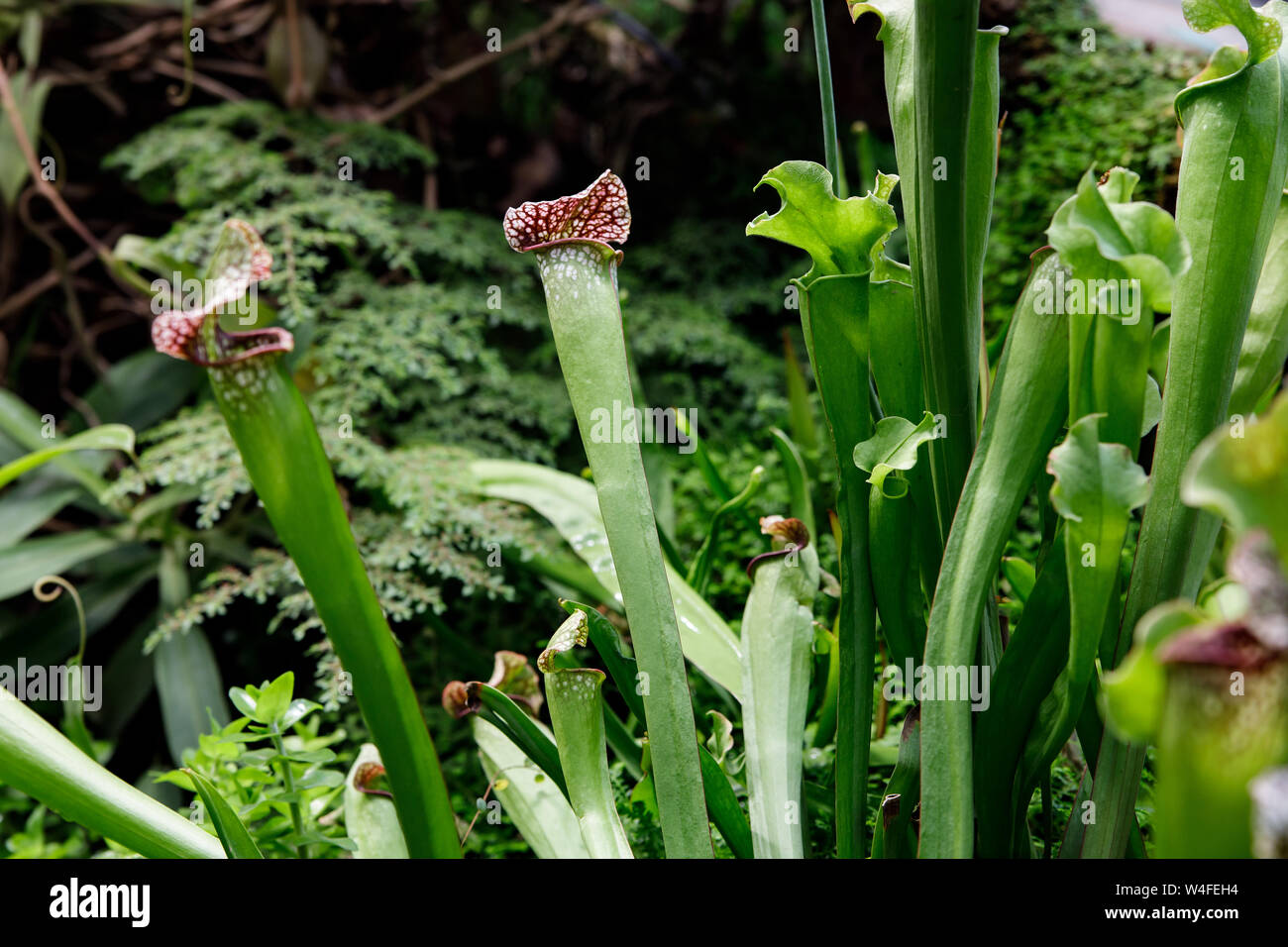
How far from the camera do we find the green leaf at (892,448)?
1.47 feet

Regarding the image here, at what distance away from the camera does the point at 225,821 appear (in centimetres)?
49

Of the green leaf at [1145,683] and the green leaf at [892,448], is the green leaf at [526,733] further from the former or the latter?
the green leaf at [1145,683]

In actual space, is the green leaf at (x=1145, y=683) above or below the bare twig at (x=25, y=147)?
below

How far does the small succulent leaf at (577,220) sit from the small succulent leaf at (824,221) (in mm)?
77

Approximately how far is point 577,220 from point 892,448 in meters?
0.22

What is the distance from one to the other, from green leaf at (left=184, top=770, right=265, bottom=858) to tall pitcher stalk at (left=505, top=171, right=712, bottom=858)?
0.24 metres

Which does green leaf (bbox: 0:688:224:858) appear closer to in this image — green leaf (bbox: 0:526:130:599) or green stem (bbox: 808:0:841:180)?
green stem (bbox: 808:0:841:180)

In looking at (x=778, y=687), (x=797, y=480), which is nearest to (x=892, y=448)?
(x=778, y=687)

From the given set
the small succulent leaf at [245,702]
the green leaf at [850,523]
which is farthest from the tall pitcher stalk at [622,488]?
the small succulent leaf at [245,702]

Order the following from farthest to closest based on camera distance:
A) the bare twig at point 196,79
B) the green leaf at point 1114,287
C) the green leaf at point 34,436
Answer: the bare twig at point 196,79
the green leaf at point 34,436
the green leaf at point 1114,287

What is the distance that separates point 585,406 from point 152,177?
4.82ft

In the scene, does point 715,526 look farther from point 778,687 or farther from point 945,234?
point 945,234

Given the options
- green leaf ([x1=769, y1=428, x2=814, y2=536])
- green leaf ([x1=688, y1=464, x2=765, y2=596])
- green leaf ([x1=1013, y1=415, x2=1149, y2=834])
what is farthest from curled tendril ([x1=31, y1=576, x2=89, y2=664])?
green leaf ([x1=1013, y1=415, x2=1149, y2=834])
